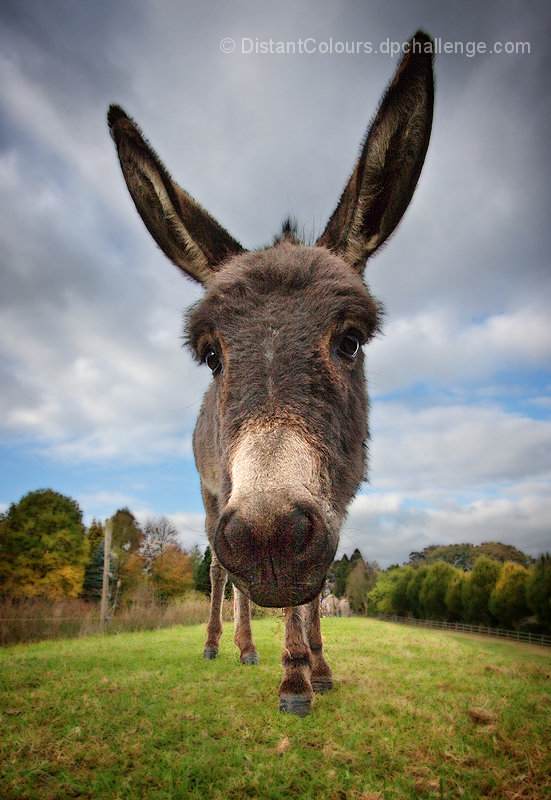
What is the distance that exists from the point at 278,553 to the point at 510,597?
53.3 feet

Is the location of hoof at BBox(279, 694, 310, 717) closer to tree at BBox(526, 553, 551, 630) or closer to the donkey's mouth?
the donkey's mouth

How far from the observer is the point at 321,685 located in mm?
4168

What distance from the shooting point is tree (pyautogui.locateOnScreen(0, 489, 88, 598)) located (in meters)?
26.3

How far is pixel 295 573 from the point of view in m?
1.87

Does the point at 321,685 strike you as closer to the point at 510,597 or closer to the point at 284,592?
the point at 284,592

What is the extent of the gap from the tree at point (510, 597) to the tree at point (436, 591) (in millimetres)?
5742

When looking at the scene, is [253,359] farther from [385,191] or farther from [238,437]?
[385,191]

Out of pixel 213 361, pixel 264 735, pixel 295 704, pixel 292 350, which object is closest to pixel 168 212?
pixel 213 361

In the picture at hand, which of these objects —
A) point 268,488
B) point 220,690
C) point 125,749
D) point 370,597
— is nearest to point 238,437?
point 268,488

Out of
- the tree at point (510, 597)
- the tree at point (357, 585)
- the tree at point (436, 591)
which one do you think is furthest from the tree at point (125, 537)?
the tree at point (510, 597)

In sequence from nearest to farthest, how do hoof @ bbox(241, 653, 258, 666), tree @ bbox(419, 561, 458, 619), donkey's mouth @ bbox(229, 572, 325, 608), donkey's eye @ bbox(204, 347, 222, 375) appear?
1. donkey's mouth @ bbox(229, 572, 325, 608)
2. donkey's eye @ bbox(204, 347, 222, 375)
3. hoof @ bbox(241, 653, 258, 666)
4. tree @ bbox(419, 561, 458, 619)

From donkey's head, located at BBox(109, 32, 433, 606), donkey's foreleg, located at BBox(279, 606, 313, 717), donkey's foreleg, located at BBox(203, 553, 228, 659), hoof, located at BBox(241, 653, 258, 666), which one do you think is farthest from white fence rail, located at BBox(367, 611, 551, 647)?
donkey's head, located at BBox(109, 32, 433, 606)

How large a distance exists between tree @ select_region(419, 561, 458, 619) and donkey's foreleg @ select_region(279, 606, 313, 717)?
1956cm

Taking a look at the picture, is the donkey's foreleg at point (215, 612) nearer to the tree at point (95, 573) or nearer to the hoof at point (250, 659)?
the hoof at point (250, 659)
